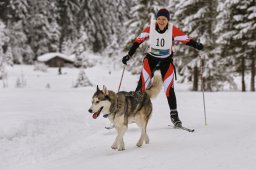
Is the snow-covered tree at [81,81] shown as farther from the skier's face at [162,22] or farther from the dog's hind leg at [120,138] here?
the dog's hind leg at [120,138]

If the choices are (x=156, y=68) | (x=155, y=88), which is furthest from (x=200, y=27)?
(x=155, y=88)

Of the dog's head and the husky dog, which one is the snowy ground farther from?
the dog's head

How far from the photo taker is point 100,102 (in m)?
5.87

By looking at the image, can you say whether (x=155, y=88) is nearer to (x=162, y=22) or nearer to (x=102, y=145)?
(x=162, y=22)

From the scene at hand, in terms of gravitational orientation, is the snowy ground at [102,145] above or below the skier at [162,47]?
below

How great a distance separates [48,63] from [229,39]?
145ft

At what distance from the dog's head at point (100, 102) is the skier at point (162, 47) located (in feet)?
6.01

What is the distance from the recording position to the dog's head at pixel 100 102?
583 cm

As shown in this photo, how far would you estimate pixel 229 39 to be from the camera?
23656 millimetres

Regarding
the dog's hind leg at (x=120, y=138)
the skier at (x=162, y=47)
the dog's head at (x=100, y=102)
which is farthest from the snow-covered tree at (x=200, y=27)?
the dog's head at (x=100, y=102)

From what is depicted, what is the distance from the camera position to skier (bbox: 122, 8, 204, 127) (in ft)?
24.8

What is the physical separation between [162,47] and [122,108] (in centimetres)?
209

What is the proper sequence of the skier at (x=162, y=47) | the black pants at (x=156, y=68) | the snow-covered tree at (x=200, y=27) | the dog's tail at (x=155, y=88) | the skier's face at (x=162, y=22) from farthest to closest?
the snow-covered tree at (x=200, y=27)
the black pants at (x=156, y=68)
the skier at (x=162, y=47)
the skier's face at (x=162, y=22)
the dog's tail at (x=155, y=88)

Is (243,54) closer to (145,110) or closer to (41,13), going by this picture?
(145,110)
